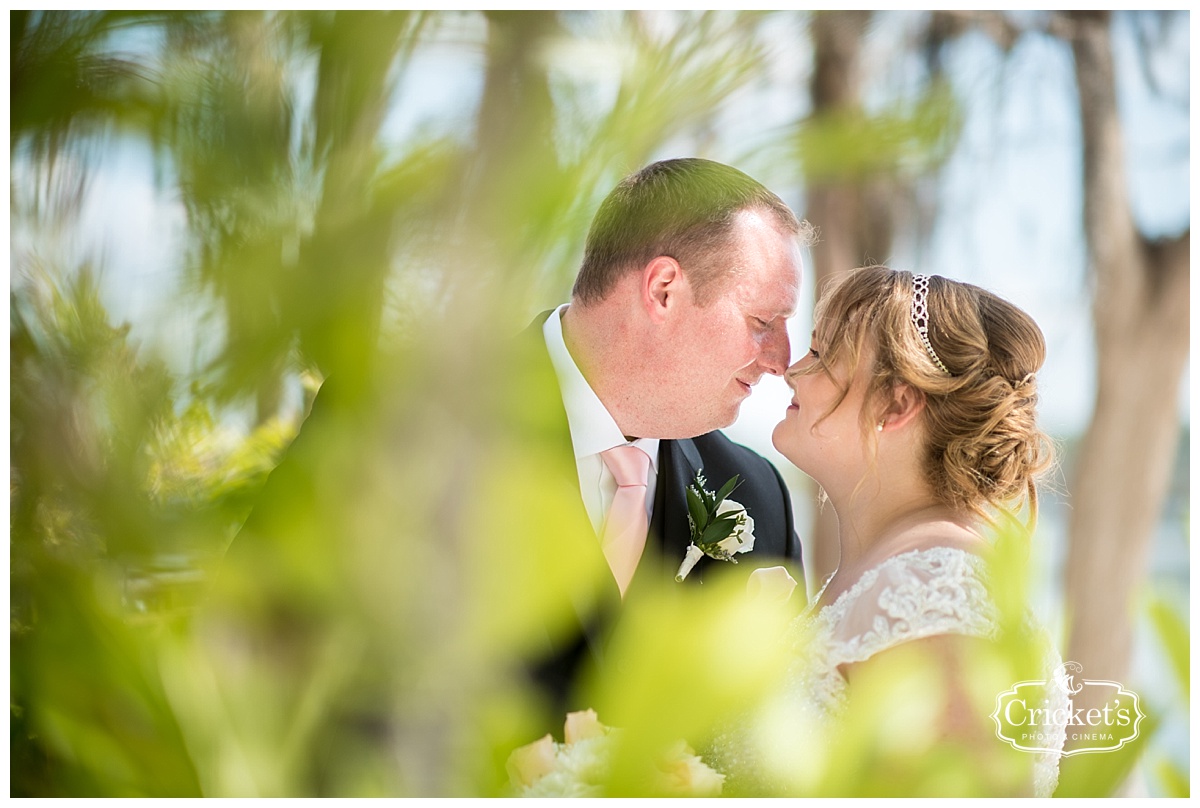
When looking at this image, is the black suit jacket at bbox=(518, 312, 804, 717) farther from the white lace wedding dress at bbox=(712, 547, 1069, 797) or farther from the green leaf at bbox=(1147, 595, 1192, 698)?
the green leaf at bbox=(1147, 595, 1192, 698)

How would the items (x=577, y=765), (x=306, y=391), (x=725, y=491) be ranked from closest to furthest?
(x=306, y=391) → (x=577, y=765) → (x=725, y=491)

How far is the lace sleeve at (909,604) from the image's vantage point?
146 centimetres

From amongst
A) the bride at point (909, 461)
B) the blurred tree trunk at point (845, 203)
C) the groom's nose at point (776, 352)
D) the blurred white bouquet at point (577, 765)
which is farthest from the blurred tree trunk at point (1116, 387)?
the blurred white bouquet at point (577, 765)

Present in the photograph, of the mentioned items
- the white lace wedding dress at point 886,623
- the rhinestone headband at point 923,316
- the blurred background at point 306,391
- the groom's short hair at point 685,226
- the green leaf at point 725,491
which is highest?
the blurred background at point 306,391

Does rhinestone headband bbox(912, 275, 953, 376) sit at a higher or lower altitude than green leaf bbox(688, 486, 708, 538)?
higher

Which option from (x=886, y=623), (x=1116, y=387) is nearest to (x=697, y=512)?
(x=886, y=623)

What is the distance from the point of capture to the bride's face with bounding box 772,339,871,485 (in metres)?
1.72

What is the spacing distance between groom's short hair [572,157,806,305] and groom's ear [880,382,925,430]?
0.33 metres

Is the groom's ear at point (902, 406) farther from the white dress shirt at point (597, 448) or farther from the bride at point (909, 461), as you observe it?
the white dress shirt at point (597, 448)

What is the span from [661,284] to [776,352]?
0.24m

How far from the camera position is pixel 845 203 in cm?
181

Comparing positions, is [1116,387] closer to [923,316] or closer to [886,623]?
[923,316]

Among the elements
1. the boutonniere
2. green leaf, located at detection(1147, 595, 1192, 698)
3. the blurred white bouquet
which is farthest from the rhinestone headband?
green leaf, located at detection(1147, 595, 1192, 698)
